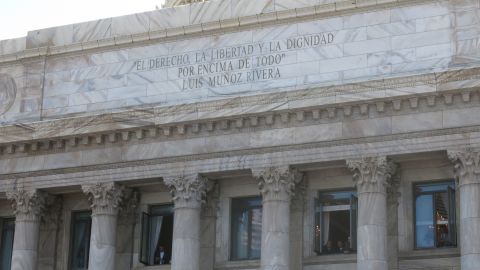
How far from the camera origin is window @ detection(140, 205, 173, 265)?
141 ft

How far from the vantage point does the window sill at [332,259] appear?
3938 cm

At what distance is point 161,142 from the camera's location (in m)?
41.8

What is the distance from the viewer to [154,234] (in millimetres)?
43531

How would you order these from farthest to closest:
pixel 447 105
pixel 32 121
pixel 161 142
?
pixel 32 121, pixel 161 142, pixel 447 105

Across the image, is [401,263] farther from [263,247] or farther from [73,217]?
[73,217]

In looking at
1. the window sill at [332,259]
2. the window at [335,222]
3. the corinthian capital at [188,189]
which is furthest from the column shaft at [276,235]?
the corinthian capital at [188,189]

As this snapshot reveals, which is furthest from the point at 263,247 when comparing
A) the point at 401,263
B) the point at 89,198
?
the point at 89,198

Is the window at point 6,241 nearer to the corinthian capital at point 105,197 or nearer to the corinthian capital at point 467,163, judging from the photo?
the corinthian capital at point 105,197

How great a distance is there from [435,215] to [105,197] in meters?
12.1

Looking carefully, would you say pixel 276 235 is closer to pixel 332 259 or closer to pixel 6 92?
pixel 332 259

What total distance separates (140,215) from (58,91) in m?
6.09

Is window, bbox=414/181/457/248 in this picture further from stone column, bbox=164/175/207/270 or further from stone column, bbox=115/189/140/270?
stone column, bbox=115/189/140/270

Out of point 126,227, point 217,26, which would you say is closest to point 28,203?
point 126,227

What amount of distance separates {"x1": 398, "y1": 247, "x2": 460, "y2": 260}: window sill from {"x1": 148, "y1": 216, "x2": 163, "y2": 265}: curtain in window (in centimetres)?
978
